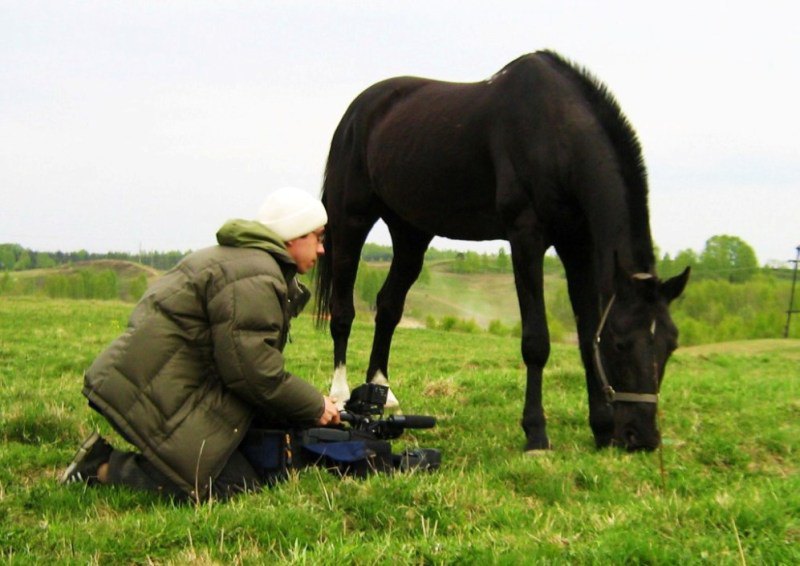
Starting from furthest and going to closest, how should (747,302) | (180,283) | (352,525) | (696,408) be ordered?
1. (747,302)
2. (696,408)
3. (180,283)
4. (352,525)

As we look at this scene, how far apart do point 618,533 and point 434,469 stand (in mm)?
1692

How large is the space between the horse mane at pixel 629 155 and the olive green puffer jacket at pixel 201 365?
2442 mm

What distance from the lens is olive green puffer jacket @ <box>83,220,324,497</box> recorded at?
441 cm

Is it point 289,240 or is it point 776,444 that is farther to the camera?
point 776,444

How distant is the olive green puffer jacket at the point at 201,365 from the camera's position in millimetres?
4410

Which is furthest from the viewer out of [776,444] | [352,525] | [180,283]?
[776,444]

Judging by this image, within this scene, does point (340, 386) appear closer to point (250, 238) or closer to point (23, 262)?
point (250, 238)

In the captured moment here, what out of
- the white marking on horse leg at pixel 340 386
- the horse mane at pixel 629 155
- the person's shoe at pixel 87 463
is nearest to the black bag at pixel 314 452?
the person's shoe at pixel 87 463

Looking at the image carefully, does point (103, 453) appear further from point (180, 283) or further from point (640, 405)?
point (640, 405)

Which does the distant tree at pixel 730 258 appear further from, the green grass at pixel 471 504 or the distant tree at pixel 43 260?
the distant tree at pixel 43 260

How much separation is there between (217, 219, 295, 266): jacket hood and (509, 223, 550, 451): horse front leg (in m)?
2.16

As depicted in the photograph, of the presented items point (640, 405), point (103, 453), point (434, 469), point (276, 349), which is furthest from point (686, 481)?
point (103, 453)

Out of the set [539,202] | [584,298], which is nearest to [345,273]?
[584,298]

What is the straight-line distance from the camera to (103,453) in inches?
191
